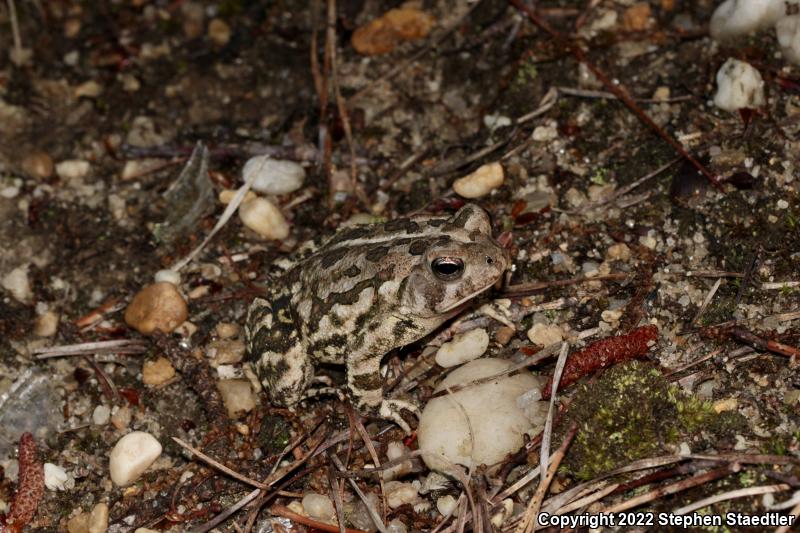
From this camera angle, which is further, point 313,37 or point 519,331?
point 313,37

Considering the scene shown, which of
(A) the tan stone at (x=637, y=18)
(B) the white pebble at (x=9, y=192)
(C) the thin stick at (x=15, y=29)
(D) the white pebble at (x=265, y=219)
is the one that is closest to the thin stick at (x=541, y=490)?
(D) the white pebble at (x=265, y=219)

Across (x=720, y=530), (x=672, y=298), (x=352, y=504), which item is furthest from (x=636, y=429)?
(x=352, y=504)

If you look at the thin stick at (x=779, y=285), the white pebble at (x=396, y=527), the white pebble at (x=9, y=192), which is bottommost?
the white pebble at (x=396, y=527)

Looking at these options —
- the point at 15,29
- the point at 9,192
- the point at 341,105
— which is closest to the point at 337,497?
the point at 341,105

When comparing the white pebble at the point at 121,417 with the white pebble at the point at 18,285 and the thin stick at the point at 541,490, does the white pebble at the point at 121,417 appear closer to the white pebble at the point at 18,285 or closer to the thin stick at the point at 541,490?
the white pebble at the point at 18,285

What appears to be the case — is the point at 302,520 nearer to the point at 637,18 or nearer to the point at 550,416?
the point at 550,416

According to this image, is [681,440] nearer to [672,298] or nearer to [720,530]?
[720,530]
